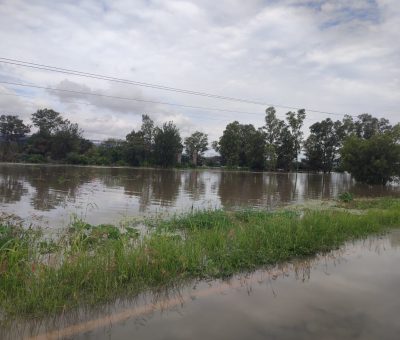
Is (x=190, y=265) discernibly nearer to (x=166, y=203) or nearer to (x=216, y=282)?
(x=216, y=282)

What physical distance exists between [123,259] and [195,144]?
78.6 meters

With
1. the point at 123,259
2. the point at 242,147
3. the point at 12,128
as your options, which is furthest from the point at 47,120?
the point at 123,259

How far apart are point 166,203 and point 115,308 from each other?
12246 mm

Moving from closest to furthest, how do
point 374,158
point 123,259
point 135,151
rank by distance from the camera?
point 123,259 → point 374,158 → point 135,151

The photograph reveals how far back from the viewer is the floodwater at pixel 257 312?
4172mm

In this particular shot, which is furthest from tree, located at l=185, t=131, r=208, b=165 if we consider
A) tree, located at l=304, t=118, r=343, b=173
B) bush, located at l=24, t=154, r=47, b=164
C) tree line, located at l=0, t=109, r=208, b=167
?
bush, located at l=24, t=154, r=47, b=164

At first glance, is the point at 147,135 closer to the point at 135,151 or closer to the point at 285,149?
the point at 135,151

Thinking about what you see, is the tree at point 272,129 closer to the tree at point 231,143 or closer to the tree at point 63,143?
the tree at point 231,143

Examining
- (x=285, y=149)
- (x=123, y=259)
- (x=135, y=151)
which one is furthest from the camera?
(x=285, y=149)

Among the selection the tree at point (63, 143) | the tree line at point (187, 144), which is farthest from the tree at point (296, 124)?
the tree at point (63, 143)

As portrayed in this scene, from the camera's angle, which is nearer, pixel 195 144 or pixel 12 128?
pixel 12 128

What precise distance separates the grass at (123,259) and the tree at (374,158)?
30631mm

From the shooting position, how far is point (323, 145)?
77562mm

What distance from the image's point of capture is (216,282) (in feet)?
19.1
